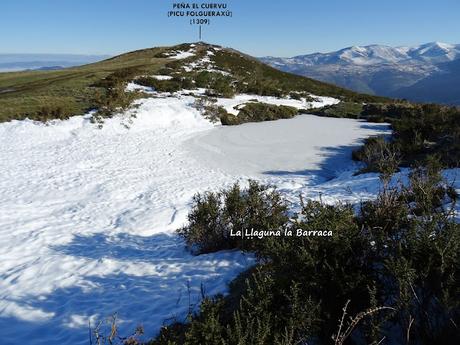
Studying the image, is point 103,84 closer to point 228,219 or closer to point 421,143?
point 421,143

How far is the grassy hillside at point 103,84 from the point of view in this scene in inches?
897

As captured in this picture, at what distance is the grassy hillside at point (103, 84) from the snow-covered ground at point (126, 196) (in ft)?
6.95

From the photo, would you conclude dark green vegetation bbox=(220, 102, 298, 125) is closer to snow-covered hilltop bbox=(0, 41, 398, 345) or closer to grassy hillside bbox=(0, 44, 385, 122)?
snow-covered hilltop bbox=(0, 41, 398, 345)

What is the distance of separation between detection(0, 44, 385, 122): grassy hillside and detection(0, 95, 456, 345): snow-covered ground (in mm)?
2118

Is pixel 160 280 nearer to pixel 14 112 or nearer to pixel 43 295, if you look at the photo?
pixel 43 295

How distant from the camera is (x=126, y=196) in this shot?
12.9 metres

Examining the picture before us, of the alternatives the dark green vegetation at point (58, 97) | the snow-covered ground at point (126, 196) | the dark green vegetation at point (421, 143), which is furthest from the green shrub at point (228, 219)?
the dark green vegetation at point (58, 97)

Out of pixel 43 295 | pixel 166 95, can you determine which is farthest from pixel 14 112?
pixel 43 295

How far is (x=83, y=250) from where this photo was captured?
355 inches

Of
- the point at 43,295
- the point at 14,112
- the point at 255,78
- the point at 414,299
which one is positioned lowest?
the point at 43,295

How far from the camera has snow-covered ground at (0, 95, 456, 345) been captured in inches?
259

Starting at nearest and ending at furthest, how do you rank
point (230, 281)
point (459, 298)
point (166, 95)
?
point (459, 298), point (230, 281), point (166, 95)

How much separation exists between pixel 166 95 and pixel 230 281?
947 inches

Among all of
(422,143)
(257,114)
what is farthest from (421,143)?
(257,114)
